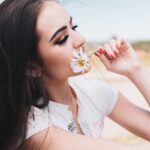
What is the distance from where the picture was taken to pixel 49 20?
1.00 meters

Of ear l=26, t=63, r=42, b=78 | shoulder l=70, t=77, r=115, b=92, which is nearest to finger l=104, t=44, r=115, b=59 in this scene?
shoulder l=70, t=77, r=115, b=92

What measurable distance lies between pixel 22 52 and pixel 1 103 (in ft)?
0.47

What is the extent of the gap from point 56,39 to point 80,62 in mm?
86

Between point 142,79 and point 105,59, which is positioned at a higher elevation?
point 105,59

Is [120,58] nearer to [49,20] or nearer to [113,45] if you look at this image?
[113,45]

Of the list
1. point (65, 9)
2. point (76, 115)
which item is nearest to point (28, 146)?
point (76, 115)

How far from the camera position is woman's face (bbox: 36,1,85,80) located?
1.00 meters

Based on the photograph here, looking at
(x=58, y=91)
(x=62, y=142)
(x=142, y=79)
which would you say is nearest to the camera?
(x=62, y=142)

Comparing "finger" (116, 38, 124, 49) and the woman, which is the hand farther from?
the woman

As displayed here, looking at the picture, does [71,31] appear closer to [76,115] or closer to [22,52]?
[22,52]

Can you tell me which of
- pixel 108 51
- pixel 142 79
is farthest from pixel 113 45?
pixel 142 79

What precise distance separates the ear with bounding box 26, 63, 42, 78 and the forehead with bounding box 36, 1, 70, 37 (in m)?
0.10

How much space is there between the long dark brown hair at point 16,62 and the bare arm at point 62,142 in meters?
0.04

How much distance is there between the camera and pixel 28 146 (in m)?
1.00
